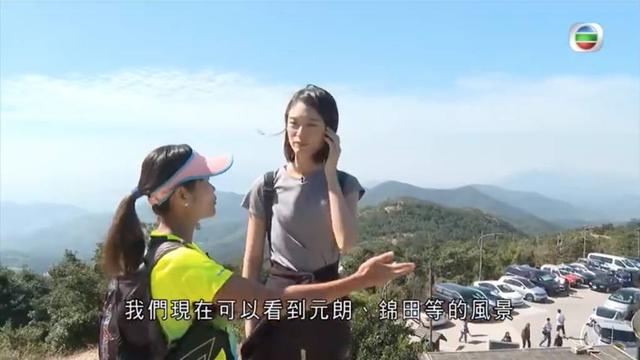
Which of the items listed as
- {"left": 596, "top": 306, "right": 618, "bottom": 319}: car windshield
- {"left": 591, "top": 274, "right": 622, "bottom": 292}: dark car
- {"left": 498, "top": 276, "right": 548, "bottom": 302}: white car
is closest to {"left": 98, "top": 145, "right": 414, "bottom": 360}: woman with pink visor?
{"left": 596, "top": 306, "right": 618, "bottom": 319}: car windshield

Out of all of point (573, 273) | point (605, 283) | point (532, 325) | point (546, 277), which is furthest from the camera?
point (573, 273)

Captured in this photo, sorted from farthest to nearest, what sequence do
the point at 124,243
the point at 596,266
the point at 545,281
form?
the point at 596,266, the point at 545,281, the point at 124,243

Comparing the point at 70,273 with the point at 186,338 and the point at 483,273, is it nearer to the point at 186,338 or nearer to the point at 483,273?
the point at 186,338

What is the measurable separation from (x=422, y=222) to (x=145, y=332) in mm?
82074

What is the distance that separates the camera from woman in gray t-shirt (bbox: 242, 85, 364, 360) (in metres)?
1.94

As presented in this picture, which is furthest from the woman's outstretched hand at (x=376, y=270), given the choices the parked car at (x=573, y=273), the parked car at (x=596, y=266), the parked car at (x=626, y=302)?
the parked car at (x=596, y=266)

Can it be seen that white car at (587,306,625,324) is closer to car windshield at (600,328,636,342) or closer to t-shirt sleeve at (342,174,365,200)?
car windshield at (600,328,636,342)

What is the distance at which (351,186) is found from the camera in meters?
1.96

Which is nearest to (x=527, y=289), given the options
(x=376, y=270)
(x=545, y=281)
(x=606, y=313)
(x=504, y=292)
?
(x=504, y=292)

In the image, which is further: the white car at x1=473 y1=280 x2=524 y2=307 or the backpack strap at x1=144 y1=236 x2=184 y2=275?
the white car at x1=473 y1=280 x2=524 y2=307

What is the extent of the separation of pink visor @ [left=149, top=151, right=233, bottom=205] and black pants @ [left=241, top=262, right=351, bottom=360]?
0.47 m

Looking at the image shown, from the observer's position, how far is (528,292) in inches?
854

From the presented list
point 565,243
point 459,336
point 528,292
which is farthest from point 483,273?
point 459,336

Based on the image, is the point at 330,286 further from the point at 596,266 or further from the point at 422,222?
the point at 422,222
